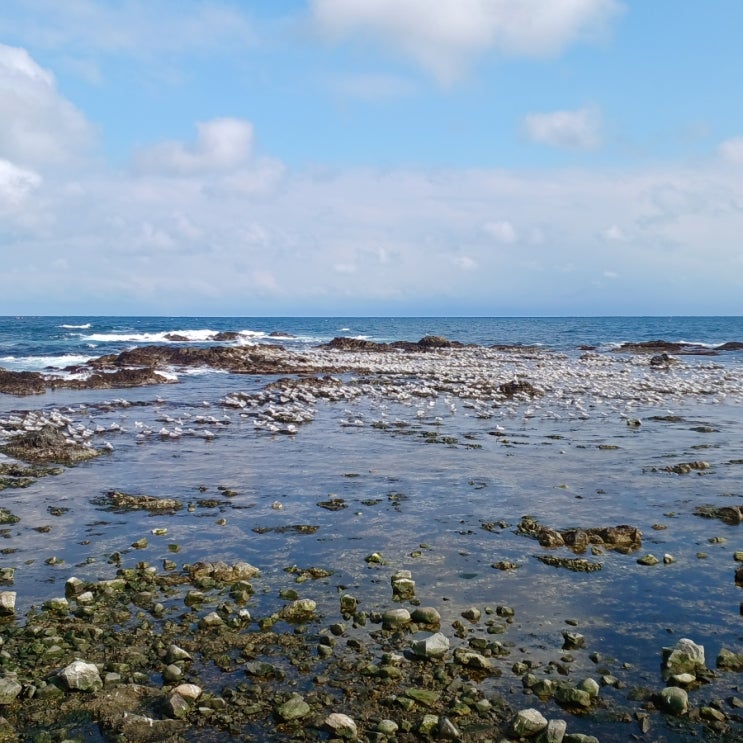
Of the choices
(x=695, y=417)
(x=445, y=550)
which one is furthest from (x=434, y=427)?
(x=445, y=550)

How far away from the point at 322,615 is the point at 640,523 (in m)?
5.40

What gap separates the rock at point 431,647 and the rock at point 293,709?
1.22 m

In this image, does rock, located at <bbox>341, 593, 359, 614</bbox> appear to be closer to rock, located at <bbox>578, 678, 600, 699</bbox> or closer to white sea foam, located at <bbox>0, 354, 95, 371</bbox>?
rock, located at <bbox>578, 678, 600, 699</bbox>

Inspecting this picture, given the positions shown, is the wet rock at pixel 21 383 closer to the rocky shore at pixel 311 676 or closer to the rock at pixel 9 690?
the rocky shore at pixel 311 676

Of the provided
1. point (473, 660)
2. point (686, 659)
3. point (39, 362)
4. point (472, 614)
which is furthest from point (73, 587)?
point (39, 362)

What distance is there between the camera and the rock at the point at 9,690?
205 inches

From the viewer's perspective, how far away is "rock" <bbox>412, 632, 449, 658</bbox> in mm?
5988

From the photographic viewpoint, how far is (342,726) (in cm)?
491

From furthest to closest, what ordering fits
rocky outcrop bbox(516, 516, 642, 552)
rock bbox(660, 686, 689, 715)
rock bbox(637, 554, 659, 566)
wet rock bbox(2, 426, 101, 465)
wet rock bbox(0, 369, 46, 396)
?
1. wet rock bbox(0, 369, 46, 396)
2. wet rock bbox(2, 426, 101, 465)
3. rocky outcrop bbox(516, 516, 642, 552)
4. rock bbox(637, 554, 659, 566)
5. rock bbox(660, 686, 689, 715)

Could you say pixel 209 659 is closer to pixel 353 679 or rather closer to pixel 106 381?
pixel 353 679

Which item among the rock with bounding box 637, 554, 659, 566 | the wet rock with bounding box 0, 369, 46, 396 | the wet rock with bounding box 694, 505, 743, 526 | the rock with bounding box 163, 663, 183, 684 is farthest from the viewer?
the wet rock with bounding box 0, 369, 46, 396

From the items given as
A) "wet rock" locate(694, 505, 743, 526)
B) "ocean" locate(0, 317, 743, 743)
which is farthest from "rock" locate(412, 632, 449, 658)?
"wet rock" locate(694, 505, 743, 526)

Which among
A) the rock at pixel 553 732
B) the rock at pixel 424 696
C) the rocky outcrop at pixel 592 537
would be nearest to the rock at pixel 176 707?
the rock at pixel 424 696

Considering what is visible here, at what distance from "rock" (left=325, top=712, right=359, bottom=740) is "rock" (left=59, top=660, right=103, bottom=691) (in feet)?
6.27
